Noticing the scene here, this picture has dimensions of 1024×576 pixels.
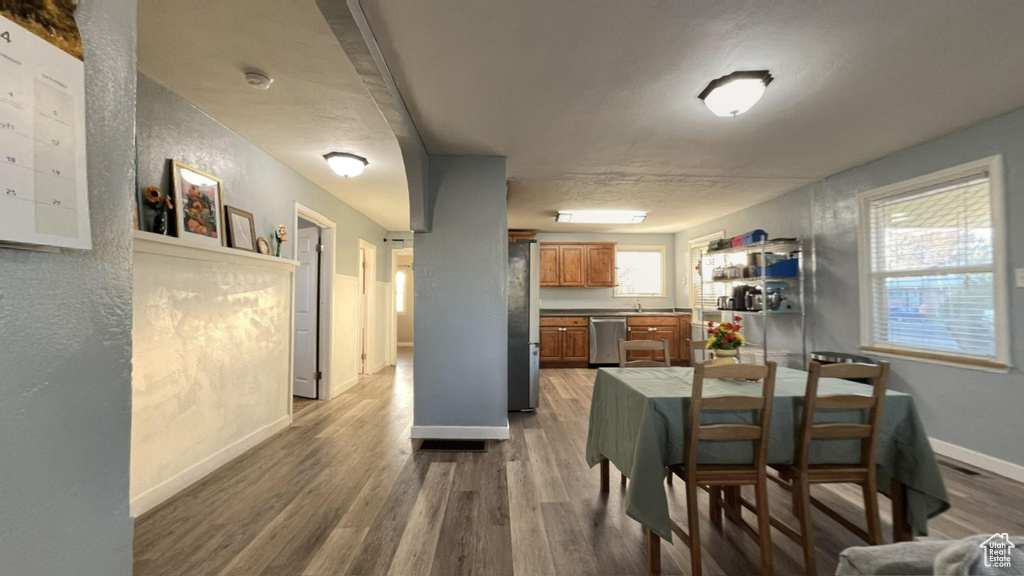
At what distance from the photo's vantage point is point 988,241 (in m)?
2.82

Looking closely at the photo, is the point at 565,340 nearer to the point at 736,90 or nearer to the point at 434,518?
the point at 434,518

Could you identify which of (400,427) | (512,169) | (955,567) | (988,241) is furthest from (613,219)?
(955,567)

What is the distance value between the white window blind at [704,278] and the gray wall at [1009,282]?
174 cm

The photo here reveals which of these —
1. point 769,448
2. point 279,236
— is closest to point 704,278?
point 769,448

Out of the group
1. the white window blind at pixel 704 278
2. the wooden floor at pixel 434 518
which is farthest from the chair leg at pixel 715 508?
the white window blind at pixel 704 278

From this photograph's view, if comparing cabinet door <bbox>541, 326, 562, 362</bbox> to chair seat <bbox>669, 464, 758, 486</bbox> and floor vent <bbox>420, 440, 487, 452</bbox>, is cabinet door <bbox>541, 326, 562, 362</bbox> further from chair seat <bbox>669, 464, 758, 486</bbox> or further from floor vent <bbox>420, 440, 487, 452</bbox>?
chair seat <bbox>669, 464, 758, 486</bbox>

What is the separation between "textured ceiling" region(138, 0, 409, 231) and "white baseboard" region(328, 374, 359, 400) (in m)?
2.72

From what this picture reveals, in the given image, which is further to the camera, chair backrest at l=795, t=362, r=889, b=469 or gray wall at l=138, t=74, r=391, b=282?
gray wall at l=138, t=74, r=391, b=282

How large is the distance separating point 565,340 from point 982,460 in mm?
4676

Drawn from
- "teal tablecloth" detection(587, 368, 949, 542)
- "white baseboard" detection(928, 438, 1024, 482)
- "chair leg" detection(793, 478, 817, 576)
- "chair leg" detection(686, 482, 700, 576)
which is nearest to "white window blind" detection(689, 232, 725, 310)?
"white baseboard" detection(928, 438, 1024, 482)

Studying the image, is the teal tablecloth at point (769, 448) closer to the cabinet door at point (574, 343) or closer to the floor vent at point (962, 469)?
the floor vent at point (962, 469)

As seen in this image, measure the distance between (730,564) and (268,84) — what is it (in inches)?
136

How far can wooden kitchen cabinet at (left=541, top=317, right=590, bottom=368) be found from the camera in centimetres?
681

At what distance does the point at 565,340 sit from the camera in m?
6.82
